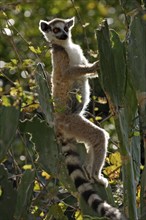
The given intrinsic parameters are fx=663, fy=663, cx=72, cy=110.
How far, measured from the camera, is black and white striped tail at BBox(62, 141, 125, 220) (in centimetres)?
416

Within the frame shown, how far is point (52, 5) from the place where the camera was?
9758 millimetres

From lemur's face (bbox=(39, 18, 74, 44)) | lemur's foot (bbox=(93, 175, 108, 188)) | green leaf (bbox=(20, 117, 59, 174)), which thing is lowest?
lemur's foot (bbox=(93, 175, 108, 188))

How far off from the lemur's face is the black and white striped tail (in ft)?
5.21

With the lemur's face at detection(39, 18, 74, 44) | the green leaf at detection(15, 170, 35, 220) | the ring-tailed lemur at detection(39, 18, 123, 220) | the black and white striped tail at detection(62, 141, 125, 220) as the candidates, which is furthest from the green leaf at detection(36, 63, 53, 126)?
the lemur's face at detection(39, 18, 74, 44)

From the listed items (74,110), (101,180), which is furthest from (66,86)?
(101,180)

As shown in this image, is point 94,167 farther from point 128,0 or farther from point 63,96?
point 128,0

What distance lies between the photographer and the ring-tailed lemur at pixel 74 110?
5.07 metres

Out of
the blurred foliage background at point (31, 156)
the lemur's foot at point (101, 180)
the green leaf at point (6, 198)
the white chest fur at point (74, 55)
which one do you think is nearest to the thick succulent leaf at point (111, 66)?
the blurred foliage background at point (31, 156)

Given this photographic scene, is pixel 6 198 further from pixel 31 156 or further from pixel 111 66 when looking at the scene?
pixel 111 66

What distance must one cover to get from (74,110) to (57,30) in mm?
1190

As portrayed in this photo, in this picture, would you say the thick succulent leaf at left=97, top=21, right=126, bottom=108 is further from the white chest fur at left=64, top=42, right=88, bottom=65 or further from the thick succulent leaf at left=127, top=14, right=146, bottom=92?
the white chest fur at left=64, top=42, right=88, bottom=65

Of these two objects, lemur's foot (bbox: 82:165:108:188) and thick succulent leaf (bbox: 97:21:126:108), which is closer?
thick succulent leaf (bbox: 97:21:126:108)

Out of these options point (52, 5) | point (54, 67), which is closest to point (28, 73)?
point (54, 67)

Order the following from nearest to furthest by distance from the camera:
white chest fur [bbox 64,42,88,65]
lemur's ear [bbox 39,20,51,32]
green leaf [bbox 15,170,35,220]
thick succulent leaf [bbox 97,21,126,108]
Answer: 1. thick succulent leaf [bbox 97,21,126,108]
2. green leaf [bbox 15,170,35,220]
3. white chest fur [bbox 64,42,88,65]
4. lemur's ear [bbox 39,20,51,32]
